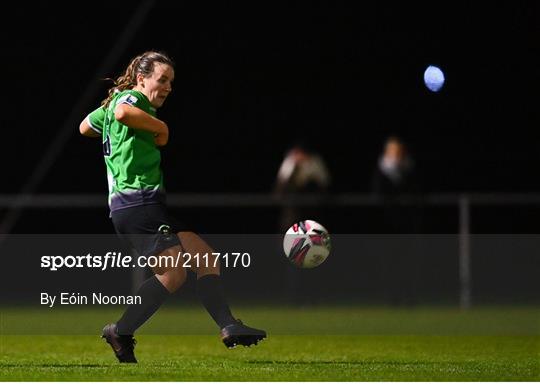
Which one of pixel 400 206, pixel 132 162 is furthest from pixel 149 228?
pixel 400 206

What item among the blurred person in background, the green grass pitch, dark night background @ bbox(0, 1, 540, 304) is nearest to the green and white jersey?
the green grass pitch

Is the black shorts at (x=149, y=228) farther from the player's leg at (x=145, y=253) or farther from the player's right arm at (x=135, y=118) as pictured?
the player's right arm at (x=135, y=118)

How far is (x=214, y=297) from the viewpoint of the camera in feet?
29.6

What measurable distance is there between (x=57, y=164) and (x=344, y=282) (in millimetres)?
4188

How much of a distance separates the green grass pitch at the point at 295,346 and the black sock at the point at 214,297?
32 cm

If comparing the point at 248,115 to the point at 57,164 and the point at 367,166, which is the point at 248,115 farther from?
the point at 57,164

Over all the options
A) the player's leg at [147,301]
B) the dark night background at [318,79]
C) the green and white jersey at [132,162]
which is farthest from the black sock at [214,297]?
the dark night background at [318,79]

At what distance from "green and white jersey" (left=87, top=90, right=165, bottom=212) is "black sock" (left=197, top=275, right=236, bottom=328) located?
0.56 meters

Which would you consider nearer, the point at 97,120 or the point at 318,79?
the point at 97,120

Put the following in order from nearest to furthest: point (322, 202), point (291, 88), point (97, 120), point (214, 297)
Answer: point (214, 297) < point (97, 120) < point (322, 202) < point (291, 88)

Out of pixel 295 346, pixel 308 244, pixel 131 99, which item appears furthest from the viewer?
pixel 295 346

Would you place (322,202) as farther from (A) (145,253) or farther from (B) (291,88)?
(A) (145,253)

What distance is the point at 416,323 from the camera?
1373cm

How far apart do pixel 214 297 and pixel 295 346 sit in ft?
6.96
